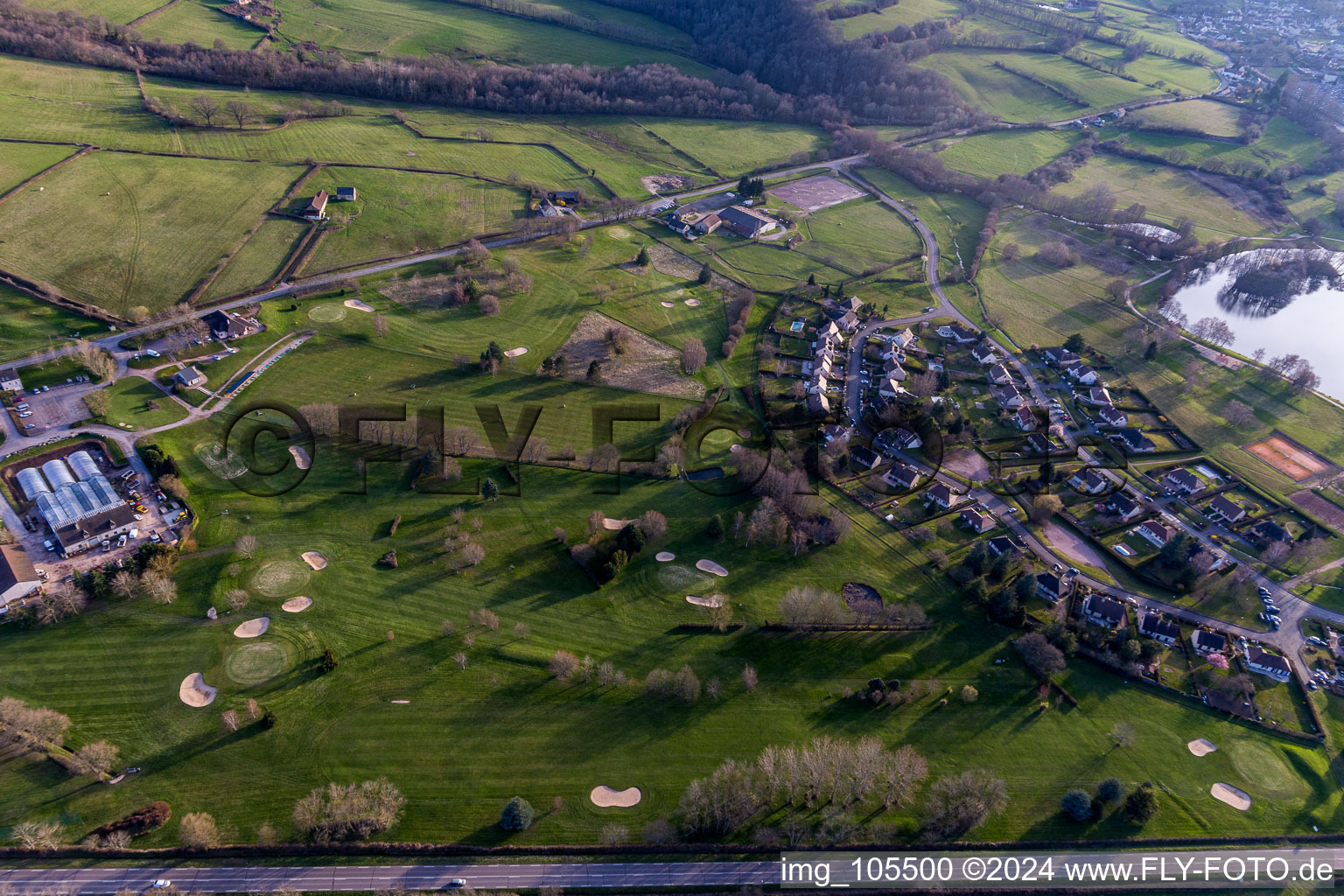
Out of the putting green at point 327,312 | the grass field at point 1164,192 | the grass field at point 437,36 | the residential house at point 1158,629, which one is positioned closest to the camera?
the residential house at point 1158,629

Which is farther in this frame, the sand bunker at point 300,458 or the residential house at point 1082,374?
the residential house at point 1082,374

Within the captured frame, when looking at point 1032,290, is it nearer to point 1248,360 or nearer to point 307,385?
point 1248,360

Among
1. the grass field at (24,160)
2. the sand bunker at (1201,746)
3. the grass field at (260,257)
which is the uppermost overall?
the grass field at (24,160)

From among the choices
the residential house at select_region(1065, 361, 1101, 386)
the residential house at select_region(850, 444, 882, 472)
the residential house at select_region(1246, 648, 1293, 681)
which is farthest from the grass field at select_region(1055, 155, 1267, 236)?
the residential house at select_region(1246, 648, 1293, 681)

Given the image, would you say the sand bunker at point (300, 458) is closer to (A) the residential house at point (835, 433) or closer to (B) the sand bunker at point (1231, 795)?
(A) the residential house at point (835, 433)

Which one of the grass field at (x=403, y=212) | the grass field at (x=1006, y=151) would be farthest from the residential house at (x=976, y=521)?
the grass field at (x=1006, y=151)

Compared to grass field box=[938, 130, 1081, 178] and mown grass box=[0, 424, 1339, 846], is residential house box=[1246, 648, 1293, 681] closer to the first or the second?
mown grass box=[0, 424, 1339, 846]

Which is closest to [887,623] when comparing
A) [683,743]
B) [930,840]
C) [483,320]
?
[930,840]
